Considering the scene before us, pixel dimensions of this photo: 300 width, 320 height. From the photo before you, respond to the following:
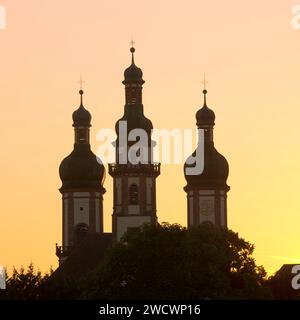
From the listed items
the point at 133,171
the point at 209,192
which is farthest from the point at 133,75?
the point at 209,192

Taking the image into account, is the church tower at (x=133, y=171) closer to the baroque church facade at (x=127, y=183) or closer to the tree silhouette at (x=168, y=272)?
the baroque church facade at (x=127, y=183)

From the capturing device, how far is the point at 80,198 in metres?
147

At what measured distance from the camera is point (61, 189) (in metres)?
148

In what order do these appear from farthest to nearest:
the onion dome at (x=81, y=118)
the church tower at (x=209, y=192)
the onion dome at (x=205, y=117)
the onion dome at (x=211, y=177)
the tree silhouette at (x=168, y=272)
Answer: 1. the onion dome at (x=81, y=118)
2. the onion dome at (x=205, y=117)
3. the onion dome at (x=211, y=177)
4. the church tower at (x=209, y=192)
5. the tree silhouette at (x=168, y=272)

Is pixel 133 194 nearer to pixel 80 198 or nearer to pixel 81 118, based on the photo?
pixel 80 198

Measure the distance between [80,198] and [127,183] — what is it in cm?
1453

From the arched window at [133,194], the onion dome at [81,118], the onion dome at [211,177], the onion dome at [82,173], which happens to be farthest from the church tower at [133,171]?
the onion dome at [81,118]

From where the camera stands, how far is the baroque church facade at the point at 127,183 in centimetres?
13312
